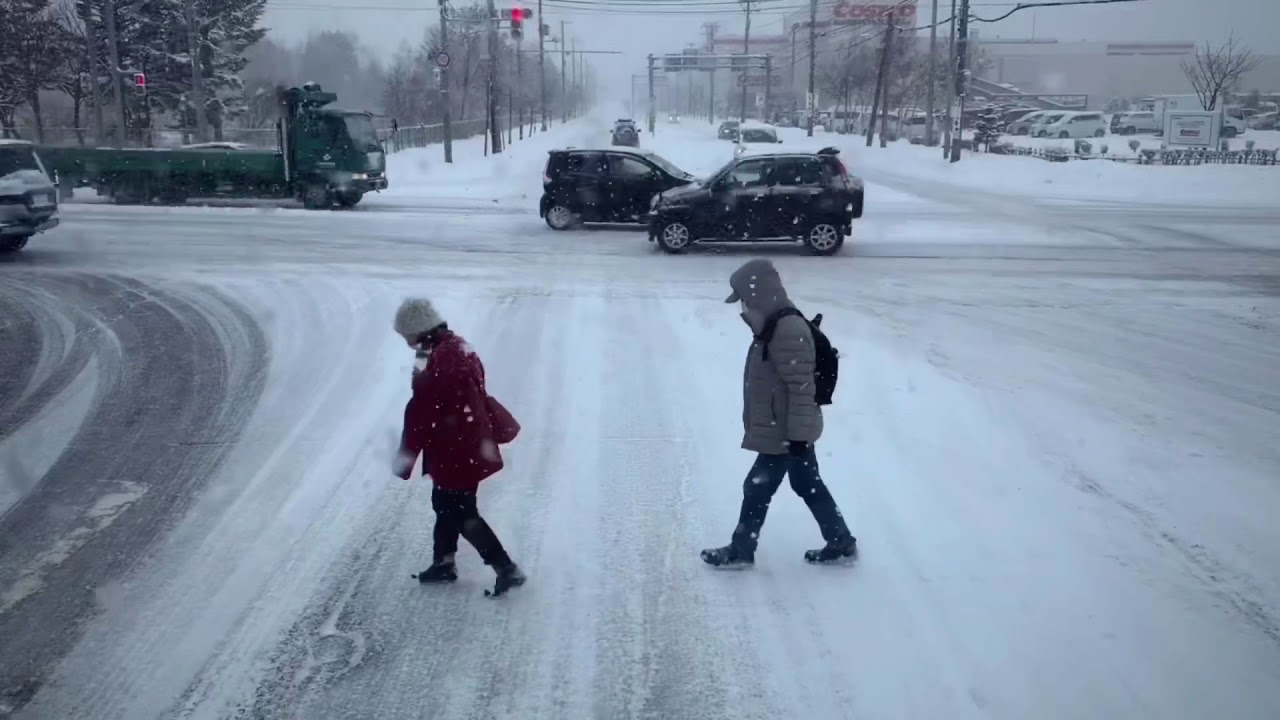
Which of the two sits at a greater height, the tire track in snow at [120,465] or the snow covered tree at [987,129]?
the snow covered tree at [987,129]

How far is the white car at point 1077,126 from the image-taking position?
58750 millimetres

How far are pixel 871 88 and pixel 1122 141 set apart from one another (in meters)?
22.5

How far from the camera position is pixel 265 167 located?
25.4 meters

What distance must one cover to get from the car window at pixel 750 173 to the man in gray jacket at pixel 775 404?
41.0 feet

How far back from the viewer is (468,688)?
179 inches

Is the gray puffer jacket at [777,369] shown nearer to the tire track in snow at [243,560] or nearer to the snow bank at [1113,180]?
the tire track in snow at [243,560]

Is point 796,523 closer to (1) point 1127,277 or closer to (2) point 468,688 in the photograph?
(2) point 468,688

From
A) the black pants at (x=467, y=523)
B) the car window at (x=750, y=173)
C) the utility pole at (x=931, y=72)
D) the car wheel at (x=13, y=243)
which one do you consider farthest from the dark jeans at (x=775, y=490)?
the utility pole at (x=931, y=72)

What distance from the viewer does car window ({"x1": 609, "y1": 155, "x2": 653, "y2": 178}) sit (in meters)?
20.9

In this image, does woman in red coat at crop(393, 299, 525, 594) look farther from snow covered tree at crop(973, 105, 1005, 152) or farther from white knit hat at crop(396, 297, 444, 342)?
snow covered tree at crop(973, 105, 1005, 152)

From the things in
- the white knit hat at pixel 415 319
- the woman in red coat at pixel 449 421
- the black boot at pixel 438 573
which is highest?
the white knit hat at pixel 415 319

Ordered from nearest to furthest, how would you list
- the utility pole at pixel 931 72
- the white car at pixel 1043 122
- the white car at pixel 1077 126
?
the utility pole at pixel 931 72, the white car at pixel 1077 126, the white car at pixel 1043 122

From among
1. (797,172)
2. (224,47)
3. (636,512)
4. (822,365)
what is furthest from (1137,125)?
(822,365)

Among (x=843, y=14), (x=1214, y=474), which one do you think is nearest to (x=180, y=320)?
(x=1214, y=474)
